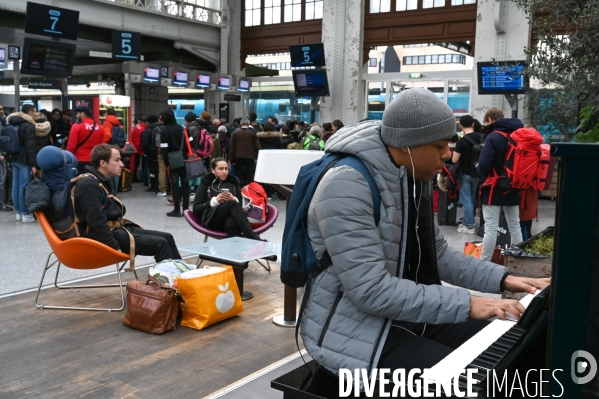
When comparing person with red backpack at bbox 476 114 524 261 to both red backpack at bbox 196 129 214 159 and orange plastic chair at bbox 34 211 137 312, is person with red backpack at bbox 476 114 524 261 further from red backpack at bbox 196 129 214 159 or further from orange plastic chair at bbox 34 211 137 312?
red backpack at bbox 196 129 214 159

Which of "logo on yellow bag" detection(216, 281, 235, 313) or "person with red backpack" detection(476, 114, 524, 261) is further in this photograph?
"person with red backpack" detection(476, 114, 524, 261)

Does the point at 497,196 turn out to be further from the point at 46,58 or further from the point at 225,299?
the point at 46,58

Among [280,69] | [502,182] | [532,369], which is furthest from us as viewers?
[280,69]

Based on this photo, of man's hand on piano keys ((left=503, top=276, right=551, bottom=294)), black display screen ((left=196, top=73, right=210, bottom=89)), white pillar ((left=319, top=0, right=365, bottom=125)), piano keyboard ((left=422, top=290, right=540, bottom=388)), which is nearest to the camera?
piano keyboard ((left=422, top=290, right=540, bottom=388))

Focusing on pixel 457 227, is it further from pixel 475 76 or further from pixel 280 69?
pixel 280 69

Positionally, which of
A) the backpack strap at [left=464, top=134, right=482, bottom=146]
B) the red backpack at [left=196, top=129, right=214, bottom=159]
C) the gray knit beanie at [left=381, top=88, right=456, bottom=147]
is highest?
the gray knit beanie at [left=381, top=88, right=456, bottom=147]

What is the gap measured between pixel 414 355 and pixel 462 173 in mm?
6986

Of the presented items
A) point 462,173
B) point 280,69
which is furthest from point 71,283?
point 280,69

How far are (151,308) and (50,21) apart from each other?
10464 millimetres

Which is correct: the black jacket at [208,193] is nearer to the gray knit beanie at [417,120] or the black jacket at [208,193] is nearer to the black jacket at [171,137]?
the black jacket at [171,137]

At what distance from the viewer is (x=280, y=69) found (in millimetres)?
20688

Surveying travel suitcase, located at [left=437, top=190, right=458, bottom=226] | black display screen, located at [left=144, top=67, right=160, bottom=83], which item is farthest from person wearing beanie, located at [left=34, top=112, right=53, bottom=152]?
black display screen, located at [left=144, top=67, right=160, bottom=83]

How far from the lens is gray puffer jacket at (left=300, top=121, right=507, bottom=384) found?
1806 millimetres

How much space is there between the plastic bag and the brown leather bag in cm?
13
